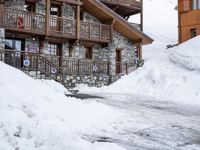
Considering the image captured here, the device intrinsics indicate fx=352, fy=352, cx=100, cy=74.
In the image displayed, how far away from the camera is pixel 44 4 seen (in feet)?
72.4

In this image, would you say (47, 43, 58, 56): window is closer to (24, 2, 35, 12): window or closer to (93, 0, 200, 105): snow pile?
(24, 2, 35, 12): window

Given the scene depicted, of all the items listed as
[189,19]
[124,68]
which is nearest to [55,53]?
[124,68]

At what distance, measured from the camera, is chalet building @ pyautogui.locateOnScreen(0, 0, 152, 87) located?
1914 centimetres

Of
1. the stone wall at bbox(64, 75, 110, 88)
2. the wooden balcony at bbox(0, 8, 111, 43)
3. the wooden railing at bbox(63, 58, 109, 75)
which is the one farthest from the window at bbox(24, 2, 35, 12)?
the stone wall at bbox(64, 75, 110, 88)

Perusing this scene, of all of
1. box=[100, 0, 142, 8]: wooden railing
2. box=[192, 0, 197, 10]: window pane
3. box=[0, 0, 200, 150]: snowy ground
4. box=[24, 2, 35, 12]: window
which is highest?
box=[100, 0, 142, 8]: wooden railing

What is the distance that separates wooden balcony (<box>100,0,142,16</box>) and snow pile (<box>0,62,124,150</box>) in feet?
62.3

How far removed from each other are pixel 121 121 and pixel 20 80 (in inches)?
118

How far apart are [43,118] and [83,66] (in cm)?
1393

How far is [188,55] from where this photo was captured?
68.9 ft

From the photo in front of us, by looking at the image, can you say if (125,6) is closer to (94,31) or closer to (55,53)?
(94,31)

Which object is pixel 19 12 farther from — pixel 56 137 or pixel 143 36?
pixel 56 137

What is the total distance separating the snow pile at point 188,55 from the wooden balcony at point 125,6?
8.14 meters

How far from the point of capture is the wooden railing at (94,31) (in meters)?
22.5

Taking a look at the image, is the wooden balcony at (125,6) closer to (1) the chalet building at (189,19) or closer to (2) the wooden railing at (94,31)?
(1) the chalet building at (189,19)
